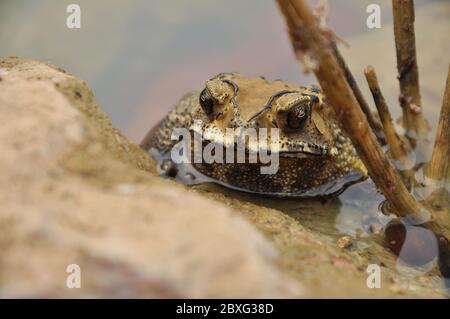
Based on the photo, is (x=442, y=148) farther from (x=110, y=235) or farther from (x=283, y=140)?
(x=110, y=235)

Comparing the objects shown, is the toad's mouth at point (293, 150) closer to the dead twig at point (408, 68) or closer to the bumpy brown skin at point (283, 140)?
the bumpy brown skin at point (283, 140)

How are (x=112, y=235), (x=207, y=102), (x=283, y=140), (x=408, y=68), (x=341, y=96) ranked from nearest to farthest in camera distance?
(x=112, y=235) < (x=341, y=96) < (x=283, y=140) < (x=207, y=102) < (x=408, y=68)

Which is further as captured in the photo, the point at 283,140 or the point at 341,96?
the point at 283,140

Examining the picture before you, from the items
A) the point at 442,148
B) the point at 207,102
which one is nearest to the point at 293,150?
the point at 207,102

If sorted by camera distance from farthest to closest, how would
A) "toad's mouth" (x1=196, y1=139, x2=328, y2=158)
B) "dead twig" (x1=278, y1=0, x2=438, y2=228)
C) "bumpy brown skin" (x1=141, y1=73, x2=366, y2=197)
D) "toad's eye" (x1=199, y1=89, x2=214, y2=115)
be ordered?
"toad's eye" (x1=199, y1=89, x2=214, y2=115) → "bumpy brown skin" (x1=141, y1=73, x2=366, y2=197) → "toad's mouth" (x1=196, y1=139, x2=328, y2=158) → "dead twig" (x1=278, y1=0, x2=438, y2=228)

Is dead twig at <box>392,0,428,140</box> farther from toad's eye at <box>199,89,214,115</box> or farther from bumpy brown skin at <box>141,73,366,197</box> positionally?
toad's eye at <box>199,89,214,115</box>

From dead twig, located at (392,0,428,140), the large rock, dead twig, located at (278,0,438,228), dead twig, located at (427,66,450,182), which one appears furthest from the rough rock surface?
dead twig, located at (392,0,428,140)

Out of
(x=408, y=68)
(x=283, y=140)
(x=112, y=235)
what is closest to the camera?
(x=112, y=235)

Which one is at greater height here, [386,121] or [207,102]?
[207,102]
